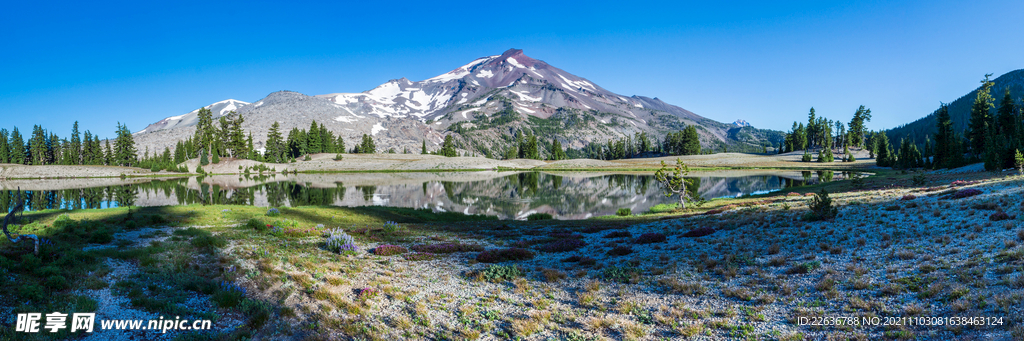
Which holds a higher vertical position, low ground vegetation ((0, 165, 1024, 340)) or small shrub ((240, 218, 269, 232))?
small shrub ((240, 218, 269, 232))

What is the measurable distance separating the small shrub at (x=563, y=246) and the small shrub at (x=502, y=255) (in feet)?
4.52

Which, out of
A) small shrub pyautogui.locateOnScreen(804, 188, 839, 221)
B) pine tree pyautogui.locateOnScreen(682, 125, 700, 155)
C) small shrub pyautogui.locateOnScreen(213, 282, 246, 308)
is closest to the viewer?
small shrub pyautogui.locateOnScreen(213, 282, 246, 308)

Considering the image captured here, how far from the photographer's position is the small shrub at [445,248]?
55.1ft

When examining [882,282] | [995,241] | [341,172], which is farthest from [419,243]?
[341,172]

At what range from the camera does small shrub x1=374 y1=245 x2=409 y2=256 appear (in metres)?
16.1

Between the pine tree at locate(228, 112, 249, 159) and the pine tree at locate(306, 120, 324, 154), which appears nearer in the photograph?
the pine tree at locate(228, 112, 249, 159)

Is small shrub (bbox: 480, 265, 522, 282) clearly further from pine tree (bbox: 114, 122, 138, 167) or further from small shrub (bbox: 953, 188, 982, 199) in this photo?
pine tree (bbox: 114, 122, 138, 167)

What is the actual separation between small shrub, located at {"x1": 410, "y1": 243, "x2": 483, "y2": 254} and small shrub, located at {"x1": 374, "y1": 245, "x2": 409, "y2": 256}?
0.62 meters

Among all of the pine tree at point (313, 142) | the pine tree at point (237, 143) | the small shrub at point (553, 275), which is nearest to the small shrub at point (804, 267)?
the small shrub at point (553, 275)

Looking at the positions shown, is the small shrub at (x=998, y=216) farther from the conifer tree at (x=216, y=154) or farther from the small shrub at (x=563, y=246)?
the conifer tree at (x=216, y=154)

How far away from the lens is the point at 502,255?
1552cm

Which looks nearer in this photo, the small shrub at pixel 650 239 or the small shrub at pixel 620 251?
the small shrub at pixel 620 251

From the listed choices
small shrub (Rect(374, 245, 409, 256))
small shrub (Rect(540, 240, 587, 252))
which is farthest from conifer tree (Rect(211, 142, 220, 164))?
small shrub (Rect(540, 240, 587, 252))

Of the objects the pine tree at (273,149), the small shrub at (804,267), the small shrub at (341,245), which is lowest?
the small shrub at (804,267)
